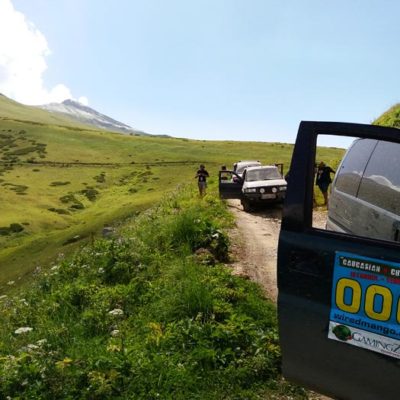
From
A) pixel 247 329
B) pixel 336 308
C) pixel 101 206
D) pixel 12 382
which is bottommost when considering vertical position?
pixel 101 206

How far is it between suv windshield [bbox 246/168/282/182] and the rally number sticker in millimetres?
17715

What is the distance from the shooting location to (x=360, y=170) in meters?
4.07

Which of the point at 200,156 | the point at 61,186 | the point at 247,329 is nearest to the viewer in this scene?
the point at 247,329

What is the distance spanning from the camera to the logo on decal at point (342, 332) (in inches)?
127

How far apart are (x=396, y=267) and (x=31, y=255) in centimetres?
3645

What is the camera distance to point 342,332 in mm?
3264

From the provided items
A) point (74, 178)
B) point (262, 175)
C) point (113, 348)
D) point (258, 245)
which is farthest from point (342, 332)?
point (74, 178)

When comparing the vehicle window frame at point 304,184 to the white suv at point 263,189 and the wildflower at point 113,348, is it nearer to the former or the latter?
the wildflower at point 113,348

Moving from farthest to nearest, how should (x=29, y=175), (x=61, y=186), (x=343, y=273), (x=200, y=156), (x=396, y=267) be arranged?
(x=200, y=156)
(x=29, y=175)
(x=61, y=186)
(x=343, y=273)
(x=396, y=267)

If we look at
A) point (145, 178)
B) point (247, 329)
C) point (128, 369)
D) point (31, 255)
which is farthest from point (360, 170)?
point (145, 178)

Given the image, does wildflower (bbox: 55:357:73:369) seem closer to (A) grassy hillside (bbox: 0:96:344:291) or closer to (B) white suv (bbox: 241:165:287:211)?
(B) white suv (bbox: 241:165:287:211)

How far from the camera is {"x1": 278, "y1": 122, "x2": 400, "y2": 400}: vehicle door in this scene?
3.07m

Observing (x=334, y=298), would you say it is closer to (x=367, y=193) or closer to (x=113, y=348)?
(x=367, y=193)

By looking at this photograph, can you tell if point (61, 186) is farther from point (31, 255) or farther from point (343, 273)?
point (343, 273)
